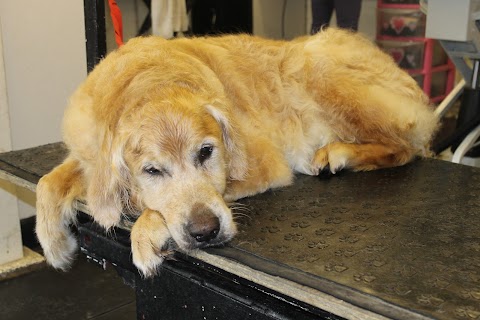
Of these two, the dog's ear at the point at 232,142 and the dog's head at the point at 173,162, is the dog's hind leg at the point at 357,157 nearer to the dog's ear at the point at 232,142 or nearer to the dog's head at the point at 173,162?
the dog's ear at the point at 232,142

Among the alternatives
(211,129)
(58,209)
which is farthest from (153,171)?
(58,209)

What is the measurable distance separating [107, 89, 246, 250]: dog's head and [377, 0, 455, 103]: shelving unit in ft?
13.6

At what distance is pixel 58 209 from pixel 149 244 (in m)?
0.50

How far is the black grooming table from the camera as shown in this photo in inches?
51.8

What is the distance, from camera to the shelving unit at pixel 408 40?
542 cm

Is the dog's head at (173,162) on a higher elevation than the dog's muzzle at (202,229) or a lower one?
higher

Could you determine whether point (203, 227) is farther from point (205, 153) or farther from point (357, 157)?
point (357, 157)

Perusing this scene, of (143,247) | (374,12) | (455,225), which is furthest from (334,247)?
(374,12)

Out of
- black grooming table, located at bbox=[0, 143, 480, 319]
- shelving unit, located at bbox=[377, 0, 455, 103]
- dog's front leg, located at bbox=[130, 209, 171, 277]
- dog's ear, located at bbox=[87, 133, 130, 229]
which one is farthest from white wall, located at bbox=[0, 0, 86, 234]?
shelving unit, located at bbox=[377, 0, 455, 103]

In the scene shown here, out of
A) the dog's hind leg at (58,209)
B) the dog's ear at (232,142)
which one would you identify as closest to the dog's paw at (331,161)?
the dog's ear at (232,142)

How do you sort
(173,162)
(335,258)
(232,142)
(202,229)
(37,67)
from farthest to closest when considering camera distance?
(37,67) → (232,142) → (173,162) → (202,229) → (335,258)

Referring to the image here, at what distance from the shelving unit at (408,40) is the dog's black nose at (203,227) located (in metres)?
4.33

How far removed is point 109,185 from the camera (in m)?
1.79

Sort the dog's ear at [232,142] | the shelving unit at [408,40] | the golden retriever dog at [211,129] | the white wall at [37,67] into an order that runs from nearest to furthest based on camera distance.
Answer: the golden retriever dog at [211,129], the dog's ear at [232,142], the white wall at [37,67], the shelving unit at [408,40]
